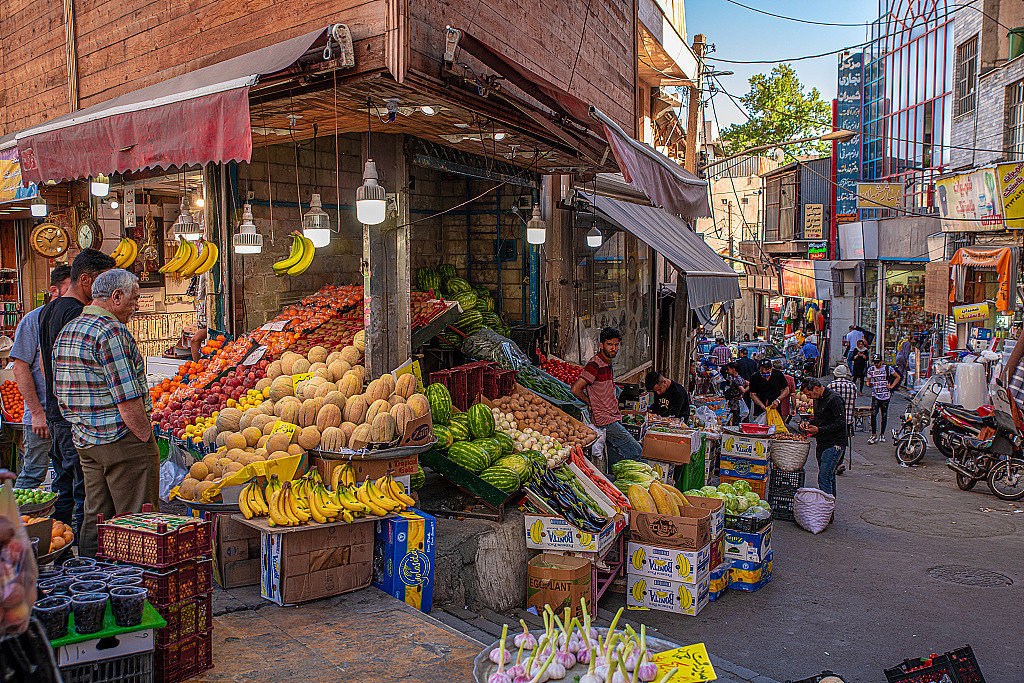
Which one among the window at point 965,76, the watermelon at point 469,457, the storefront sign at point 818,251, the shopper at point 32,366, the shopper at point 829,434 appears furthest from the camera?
the storefront sign at point 818,251

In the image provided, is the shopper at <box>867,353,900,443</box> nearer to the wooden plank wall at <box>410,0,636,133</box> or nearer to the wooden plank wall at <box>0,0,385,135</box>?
the wooden plank wall at <box>410,0,636,133</box>

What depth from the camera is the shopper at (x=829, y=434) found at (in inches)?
378

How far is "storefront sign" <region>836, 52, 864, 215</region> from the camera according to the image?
1064 inches

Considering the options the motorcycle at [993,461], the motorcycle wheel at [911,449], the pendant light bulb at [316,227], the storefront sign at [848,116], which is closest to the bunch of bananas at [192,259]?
the pendant light bulb at [316,227]

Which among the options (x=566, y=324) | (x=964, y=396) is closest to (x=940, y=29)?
(x=964, y=396)

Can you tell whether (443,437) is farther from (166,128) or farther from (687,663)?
(687,663)

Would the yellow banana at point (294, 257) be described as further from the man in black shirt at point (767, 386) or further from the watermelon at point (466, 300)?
the man in black shirt at point (767, 386)

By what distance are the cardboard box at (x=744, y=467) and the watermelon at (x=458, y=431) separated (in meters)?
4.03

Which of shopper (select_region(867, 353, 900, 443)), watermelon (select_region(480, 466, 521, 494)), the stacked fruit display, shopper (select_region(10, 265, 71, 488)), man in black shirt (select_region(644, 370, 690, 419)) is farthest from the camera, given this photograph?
shopper (select_region(867, 353, 900, 443))

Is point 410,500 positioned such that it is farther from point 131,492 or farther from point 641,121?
point 641,121

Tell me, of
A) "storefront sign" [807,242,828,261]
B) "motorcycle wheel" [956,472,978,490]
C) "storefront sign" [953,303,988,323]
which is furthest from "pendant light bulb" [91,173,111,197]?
"storefront sign" [807,242,828,261]

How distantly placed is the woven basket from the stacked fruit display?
541 centimetres

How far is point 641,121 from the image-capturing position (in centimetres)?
1773

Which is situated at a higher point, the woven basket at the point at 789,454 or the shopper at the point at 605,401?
the shopper at the point at 605,401
